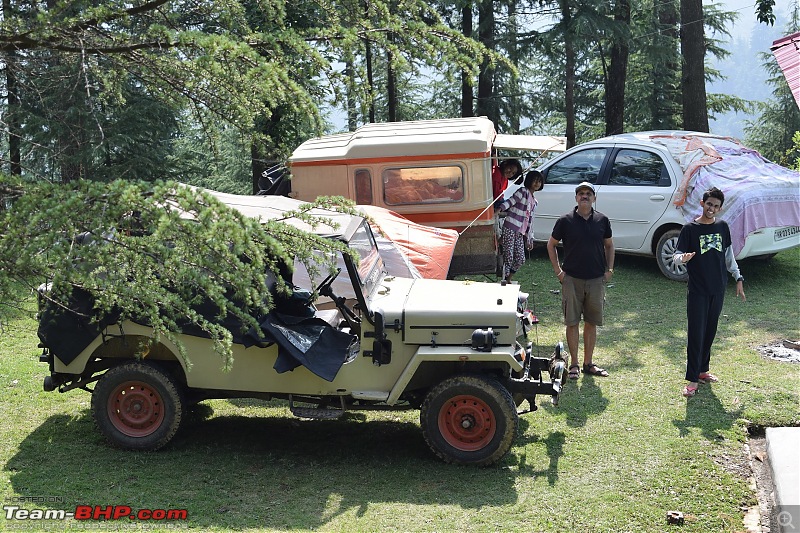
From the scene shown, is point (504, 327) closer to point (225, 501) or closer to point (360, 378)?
point (360, 378)

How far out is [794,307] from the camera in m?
10.9

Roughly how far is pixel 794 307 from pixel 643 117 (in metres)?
15.7

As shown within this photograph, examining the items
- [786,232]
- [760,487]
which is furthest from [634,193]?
[760,487]

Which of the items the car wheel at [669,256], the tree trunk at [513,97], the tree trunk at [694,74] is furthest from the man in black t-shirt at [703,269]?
the tree trunk at [513,97]

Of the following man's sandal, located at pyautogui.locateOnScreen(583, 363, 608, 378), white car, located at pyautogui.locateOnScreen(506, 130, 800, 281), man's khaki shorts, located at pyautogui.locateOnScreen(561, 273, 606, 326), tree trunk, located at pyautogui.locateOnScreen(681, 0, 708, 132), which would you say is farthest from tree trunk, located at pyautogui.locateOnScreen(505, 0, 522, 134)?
man's sandal, located at pyautogui.locateOnScreen(583, 363, 608, 378)

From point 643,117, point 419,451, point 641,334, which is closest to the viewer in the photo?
point 419,451

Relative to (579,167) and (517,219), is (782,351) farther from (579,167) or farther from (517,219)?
(579,167)

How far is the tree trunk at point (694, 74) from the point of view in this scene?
16125 mm

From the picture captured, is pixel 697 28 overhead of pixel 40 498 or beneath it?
overhead

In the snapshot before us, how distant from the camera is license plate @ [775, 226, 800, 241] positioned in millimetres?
11586

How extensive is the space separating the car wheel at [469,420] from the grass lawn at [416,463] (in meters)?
0.14

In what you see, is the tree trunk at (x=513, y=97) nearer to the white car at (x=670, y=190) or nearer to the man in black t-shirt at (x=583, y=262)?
the white car at (x=670, y=190)

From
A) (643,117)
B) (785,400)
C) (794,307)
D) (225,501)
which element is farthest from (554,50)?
(225,501)

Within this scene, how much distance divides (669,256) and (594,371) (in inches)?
165
